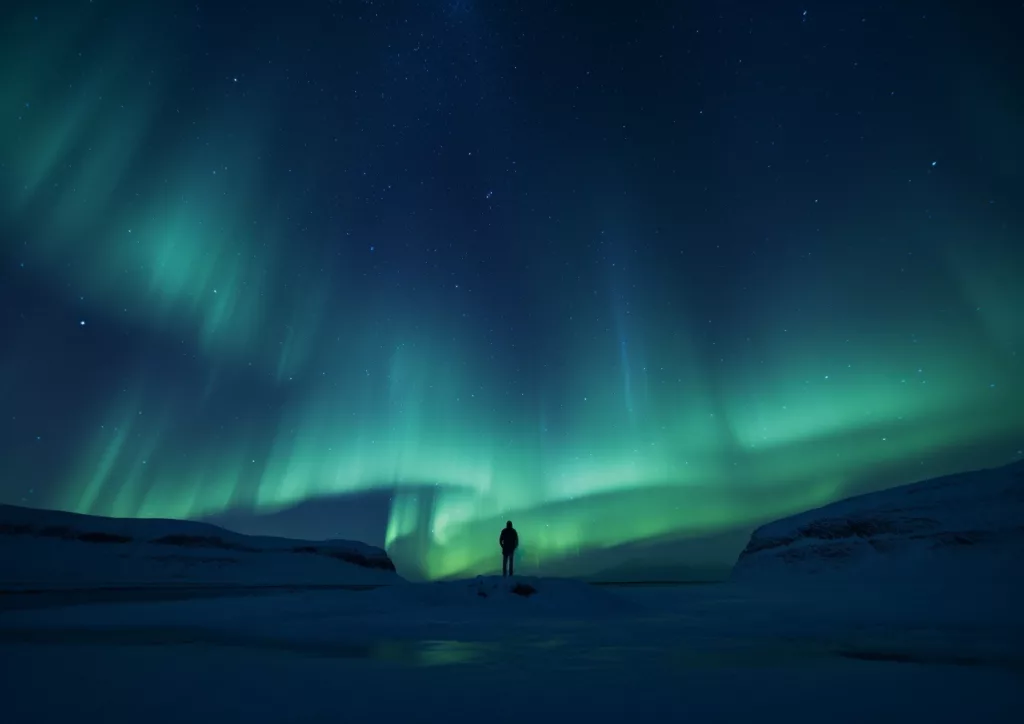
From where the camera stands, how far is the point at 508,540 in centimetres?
2081

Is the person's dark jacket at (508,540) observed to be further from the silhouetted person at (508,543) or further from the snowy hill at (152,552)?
the snowy hill at (152,552)

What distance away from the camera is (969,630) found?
42.9ft

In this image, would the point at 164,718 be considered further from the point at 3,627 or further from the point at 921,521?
the point at 921,521

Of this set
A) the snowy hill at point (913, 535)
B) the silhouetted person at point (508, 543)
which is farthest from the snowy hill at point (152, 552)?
the silhouetted person at point (508, 543)

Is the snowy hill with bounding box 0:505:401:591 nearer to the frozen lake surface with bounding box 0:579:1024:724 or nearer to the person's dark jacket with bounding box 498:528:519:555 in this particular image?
the person's dark jacket with bounding box 498:528:519:555

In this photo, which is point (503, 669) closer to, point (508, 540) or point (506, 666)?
point (506, 666)

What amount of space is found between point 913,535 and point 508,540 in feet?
385

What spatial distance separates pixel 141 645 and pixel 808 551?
14255 centimetres

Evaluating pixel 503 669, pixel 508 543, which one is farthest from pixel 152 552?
pixel 503 669

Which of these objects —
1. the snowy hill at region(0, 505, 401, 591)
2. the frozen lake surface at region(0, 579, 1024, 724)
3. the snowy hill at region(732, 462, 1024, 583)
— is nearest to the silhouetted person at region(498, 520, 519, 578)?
the frozen lake surface at region(0, 579, 1024, 724)

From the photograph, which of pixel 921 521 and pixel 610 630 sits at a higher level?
pixel 921 521

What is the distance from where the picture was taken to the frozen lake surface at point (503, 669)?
5457 mm

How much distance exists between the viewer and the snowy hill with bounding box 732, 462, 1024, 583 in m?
94.9

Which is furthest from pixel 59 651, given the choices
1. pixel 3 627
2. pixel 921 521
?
pixel 921 521
